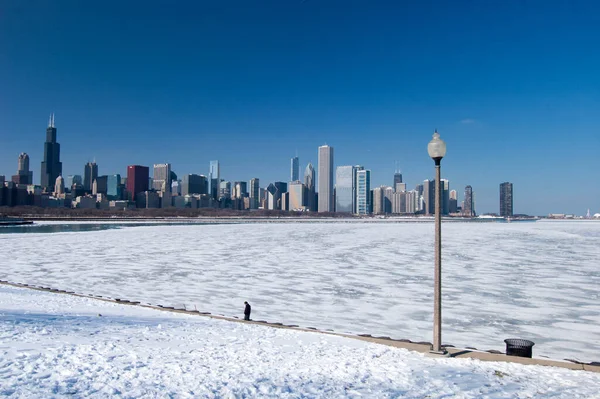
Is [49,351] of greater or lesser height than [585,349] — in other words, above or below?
above

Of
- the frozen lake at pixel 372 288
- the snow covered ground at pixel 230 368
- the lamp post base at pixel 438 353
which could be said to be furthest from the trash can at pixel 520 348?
the frozen lake at pixel 372 288

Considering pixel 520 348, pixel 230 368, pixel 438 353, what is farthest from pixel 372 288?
pixel 230 368

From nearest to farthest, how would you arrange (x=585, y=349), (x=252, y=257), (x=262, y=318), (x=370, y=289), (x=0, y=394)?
1. (x=0, y=394)
2. (x=585, y=349)
3. (x=262, y=318)
4. (x=370, y=289)
5. (x=252, y=257)

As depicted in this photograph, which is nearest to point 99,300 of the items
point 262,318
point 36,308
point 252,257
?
point 36,308

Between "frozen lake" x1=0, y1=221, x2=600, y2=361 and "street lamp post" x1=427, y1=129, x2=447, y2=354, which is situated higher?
"street lamp post" x1=427, y1=129, x2=447, y2=354

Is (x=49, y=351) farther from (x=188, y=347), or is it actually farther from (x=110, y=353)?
(x=188, y=347)

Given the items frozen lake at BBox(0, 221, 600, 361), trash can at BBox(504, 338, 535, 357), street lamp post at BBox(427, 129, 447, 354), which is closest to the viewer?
trash can at BBox(504, 338, 535, 357)

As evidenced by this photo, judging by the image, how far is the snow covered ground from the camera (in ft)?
24.4

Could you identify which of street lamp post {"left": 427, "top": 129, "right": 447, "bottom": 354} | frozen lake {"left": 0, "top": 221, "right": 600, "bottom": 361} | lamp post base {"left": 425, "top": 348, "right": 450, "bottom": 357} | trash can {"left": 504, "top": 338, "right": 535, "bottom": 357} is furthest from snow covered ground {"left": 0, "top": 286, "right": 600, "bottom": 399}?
frozen lake {"left": 0, "top": 221, "right": 600, "bottom": 361}

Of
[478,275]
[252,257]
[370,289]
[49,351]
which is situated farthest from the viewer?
[252,257]

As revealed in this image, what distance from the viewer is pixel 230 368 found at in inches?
339

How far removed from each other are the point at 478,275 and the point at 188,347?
1885cm

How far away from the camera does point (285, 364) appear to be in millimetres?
9031

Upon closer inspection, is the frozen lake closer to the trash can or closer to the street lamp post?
the trash can
